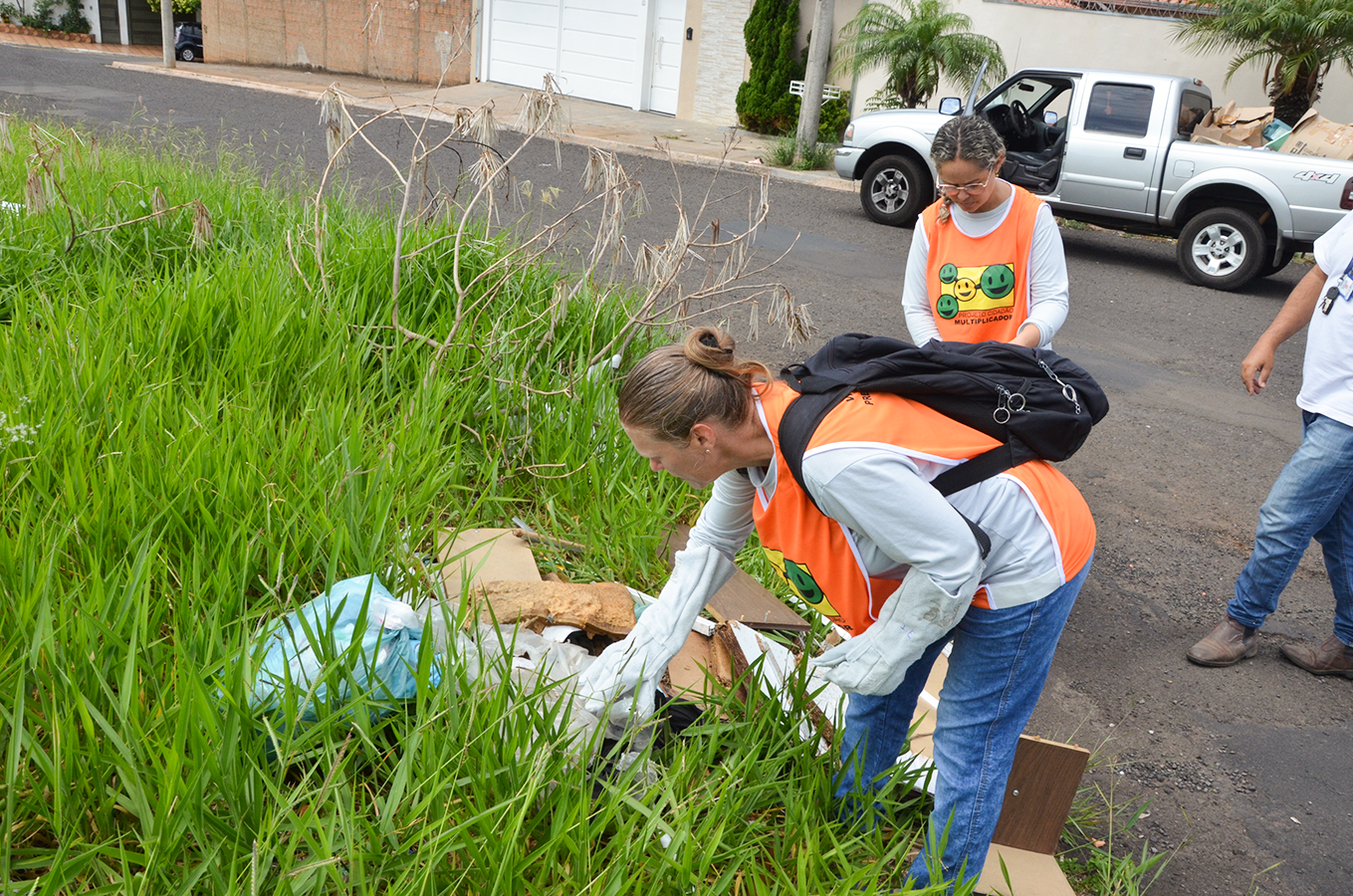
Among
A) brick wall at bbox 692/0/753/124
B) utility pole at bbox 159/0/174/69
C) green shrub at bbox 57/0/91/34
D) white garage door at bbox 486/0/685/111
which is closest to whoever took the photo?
brick wall at bbox 692/0/753/124

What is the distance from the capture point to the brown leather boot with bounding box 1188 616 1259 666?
3895 mm

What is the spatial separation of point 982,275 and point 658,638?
6.55 ft

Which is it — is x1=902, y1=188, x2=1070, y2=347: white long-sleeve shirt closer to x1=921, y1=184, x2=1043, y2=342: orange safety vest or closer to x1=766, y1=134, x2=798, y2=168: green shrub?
x1=921, y1=184, x2=1043, y2=342: orange safety vest

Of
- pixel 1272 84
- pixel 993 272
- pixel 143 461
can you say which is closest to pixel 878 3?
pixel 1272 84

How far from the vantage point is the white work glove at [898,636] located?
6.47 feet

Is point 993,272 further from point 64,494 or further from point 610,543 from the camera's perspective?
point 64,494

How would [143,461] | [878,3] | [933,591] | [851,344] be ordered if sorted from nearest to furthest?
[933,591] → [851,344] → [143,461] → [878,3]

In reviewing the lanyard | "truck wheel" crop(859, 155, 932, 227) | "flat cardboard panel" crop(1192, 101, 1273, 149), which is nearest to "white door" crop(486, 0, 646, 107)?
"truck wheel" crop(859, 155, 932, 227)

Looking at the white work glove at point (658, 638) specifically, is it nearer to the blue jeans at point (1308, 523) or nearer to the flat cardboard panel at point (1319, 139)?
the blue jeans at point (1308, 523)

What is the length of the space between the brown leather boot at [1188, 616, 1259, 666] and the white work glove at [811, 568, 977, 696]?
2.36 metres

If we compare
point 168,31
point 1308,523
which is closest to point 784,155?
point 1308,523

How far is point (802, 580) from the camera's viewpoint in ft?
7.72

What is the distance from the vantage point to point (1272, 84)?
1378 centimetres

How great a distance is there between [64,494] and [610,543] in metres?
1.73
